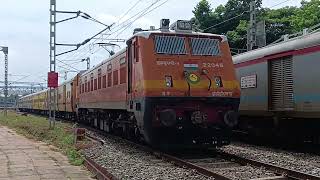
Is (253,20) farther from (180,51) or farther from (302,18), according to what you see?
(302,18)

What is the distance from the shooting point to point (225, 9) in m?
44.9

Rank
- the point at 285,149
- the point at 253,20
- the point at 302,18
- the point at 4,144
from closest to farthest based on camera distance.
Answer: the point at 285,149
the point at 4,144
the point at 253,20
the point at 302,18

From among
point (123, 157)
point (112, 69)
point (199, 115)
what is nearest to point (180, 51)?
point (199, 115)

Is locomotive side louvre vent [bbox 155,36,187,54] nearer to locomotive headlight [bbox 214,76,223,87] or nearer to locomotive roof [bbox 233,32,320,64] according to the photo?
locomotive headlight [bbox 214,76,223,87]

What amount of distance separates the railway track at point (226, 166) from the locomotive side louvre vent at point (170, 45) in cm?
276

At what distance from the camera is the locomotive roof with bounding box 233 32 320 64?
1343cm

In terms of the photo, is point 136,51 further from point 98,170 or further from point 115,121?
point 115,121

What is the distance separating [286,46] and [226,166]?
205 inches

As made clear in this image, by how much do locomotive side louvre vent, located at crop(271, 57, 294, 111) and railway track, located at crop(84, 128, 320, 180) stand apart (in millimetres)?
2841

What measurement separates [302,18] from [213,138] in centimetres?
3121

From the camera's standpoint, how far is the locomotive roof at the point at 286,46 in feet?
44.1

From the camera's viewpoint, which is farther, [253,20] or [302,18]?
[302,18]

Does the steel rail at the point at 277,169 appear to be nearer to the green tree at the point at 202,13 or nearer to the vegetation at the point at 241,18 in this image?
the vegetation at the point at 241,18

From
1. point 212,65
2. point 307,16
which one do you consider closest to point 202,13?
point 307,16
